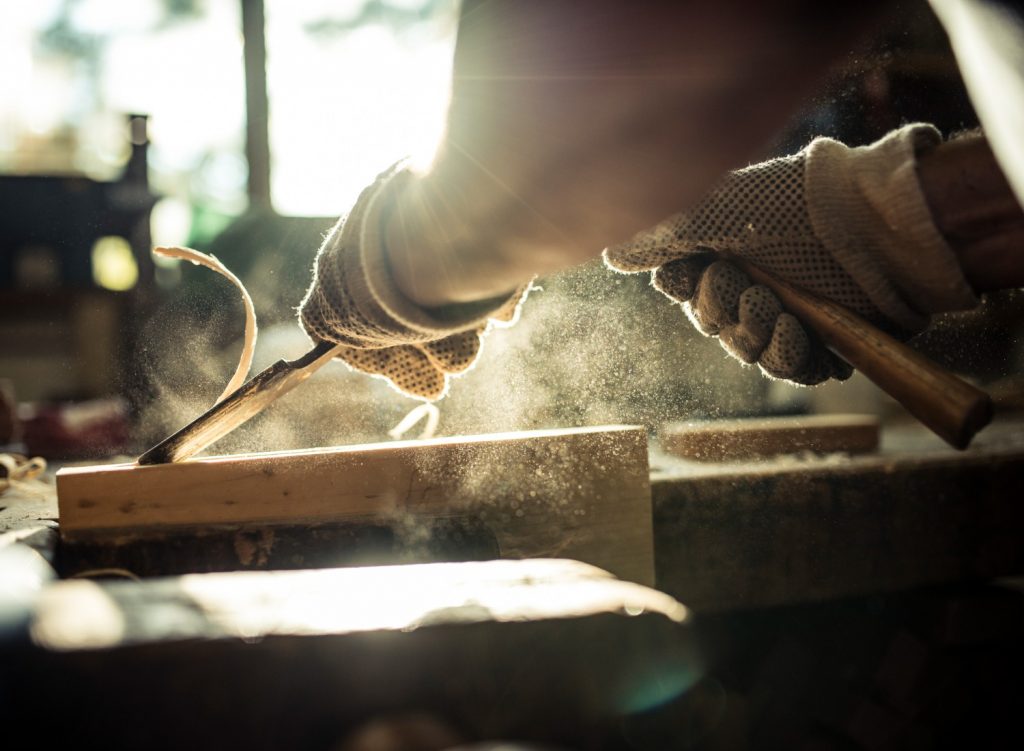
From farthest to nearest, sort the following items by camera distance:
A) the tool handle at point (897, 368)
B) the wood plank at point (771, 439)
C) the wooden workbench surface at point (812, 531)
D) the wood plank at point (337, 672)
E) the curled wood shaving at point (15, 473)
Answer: the wood plank at point (771, 439), the curled wood shaving at point (15, 473), the wooden workbench surface at point (812, 531), the tool handle at point (897, 368), the wood plank at point (337, 672)

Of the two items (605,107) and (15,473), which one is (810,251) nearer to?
(605,107)

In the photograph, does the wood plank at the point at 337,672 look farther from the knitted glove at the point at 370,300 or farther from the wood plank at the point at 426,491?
the wood plank at the point at 426,491

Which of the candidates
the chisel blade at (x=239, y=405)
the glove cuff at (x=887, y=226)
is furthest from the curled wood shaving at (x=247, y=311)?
the glove cuff at (x=887, y=226)

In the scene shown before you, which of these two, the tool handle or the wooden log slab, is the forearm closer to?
the tool handle

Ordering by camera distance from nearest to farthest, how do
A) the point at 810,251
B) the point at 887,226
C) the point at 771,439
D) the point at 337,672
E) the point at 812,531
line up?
1. the point at 337,672
2. the point at 887,226
3. the point at 810,251
4. the point at 812,531
5. the point at 771,439

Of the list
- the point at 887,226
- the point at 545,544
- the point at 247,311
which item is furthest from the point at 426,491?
the point at 887,226

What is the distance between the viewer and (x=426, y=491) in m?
1.41

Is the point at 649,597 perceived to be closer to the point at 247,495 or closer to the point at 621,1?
the point at 621,1

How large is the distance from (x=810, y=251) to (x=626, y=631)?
91cm

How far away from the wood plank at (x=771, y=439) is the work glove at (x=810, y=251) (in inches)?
35.1

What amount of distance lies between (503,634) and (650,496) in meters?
0.82

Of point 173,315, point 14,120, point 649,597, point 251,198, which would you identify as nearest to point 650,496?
point 649,597

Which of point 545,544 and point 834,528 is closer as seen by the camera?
point 545,544

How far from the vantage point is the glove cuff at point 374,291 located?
3.52 ft
